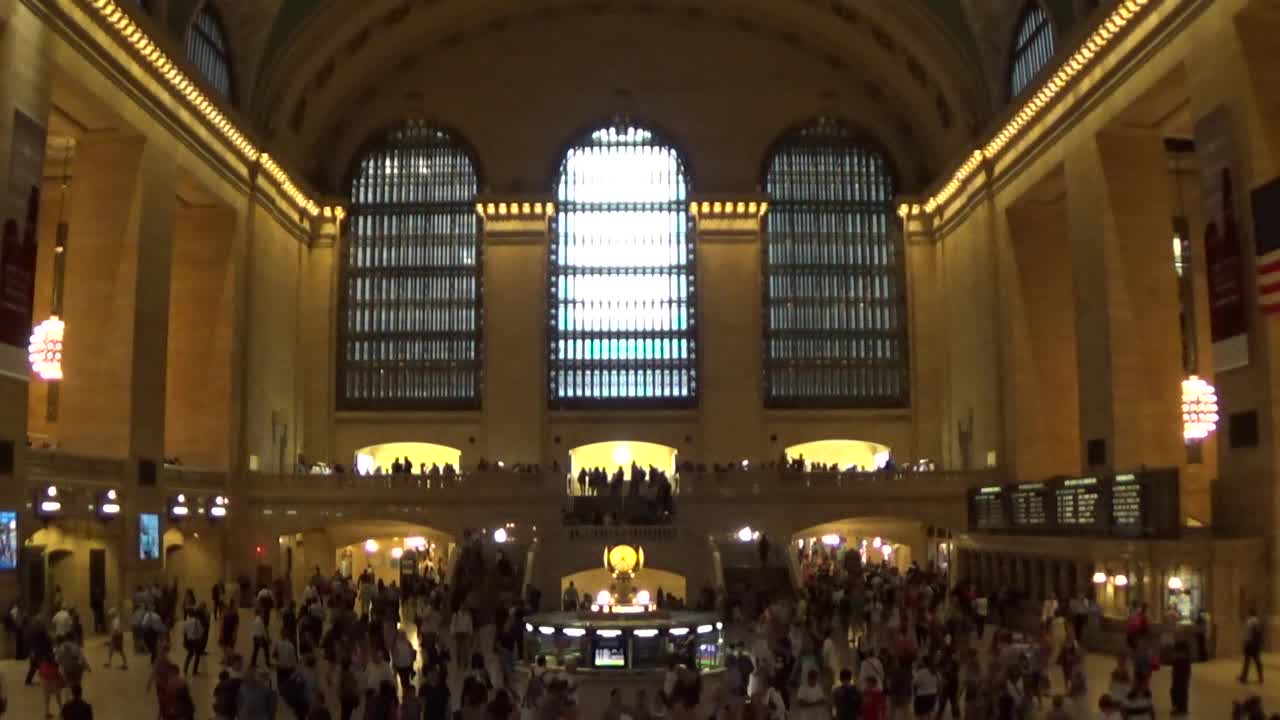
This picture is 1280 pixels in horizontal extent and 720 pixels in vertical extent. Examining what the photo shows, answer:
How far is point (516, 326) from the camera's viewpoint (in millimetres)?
41969

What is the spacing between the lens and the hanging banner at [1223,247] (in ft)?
71.5

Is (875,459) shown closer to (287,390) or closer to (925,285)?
(925,285)

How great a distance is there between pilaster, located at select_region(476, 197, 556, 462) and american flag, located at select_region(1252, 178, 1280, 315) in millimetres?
25217

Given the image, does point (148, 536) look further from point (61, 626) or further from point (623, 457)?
point (623, 457)

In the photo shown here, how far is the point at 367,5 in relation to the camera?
123 feet

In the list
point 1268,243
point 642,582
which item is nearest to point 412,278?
point 642,582

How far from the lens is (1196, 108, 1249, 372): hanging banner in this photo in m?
21.8

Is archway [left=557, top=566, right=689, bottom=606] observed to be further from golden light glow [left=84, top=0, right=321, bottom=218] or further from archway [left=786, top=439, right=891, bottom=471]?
golden light glow [left=84, top=0, right=321, bottom=218]

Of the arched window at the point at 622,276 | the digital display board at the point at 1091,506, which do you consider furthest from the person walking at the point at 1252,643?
the arched window at the point at 622,276

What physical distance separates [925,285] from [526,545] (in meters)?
17.5

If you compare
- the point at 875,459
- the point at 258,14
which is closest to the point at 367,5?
the point at 258,14

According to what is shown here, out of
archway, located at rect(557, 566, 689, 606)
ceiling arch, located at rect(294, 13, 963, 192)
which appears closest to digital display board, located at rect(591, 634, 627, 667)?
archway, located at rect(557, 566, 689, 606)

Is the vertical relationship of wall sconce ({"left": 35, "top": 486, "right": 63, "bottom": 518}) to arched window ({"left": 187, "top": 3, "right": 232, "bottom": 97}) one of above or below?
below

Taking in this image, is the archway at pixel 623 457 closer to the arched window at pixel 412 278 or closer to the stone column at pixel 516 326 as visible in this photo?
the stone column at pixel 516 326
